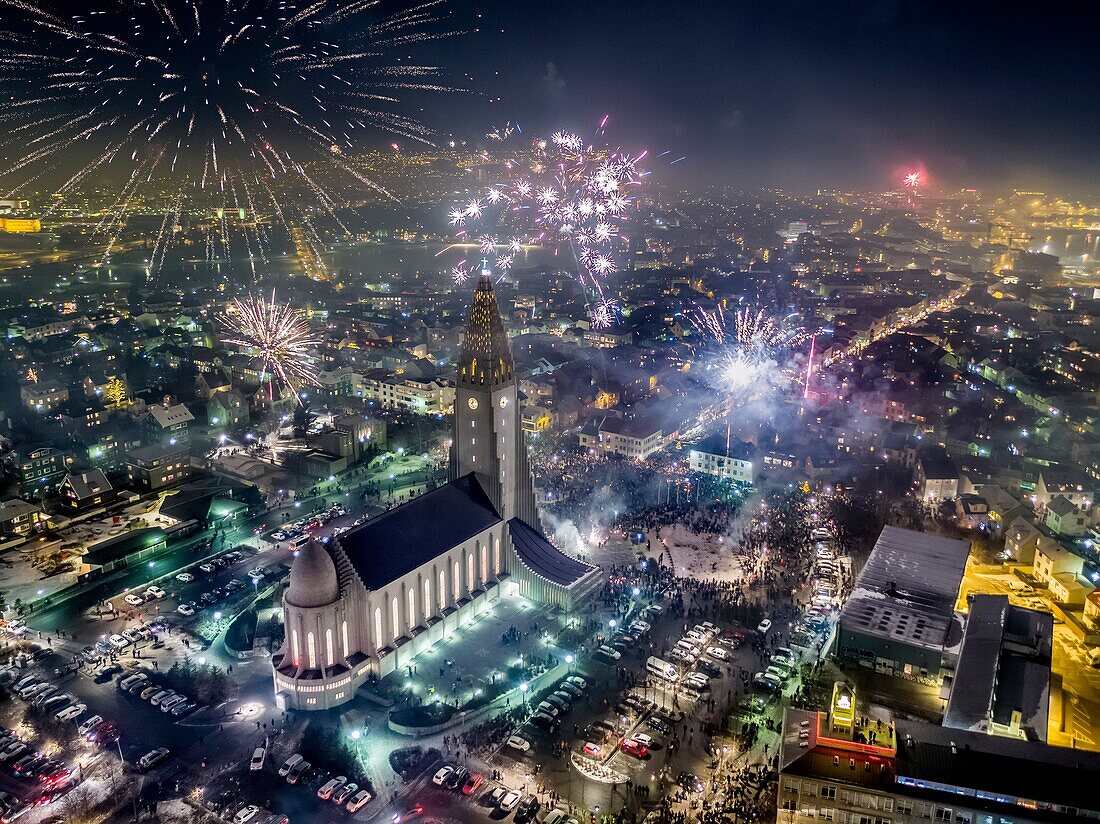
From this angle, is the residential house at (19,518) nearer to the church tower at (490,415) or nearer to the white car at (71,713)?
the white car at (71,713)

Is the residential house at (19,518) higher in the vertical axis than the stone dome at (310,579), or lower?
lower

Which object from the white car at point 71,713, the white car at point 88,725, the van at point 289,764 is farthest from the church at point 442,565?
the white car at point 71,713

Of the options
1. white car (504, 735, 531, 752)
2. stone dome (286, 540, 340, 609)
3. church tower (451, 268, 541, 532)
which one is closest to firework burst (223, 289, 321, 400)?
church tower (451, 268, 541, 532)

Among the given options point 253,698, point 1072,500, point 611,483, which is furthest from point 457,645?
point 1072,500

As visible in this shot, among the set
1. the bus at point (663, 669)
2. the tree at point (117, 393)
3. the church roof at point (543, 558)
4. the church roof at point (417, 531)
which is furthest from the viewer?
the tree at point (117, 393)

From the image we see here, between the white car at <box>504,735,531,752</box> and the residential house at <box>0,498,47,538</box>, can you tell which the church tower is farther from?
the residential house at <box>0,498,47,538</box>

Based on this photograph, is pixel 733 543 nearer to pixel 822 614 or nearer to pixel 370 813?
pixel 822 614
